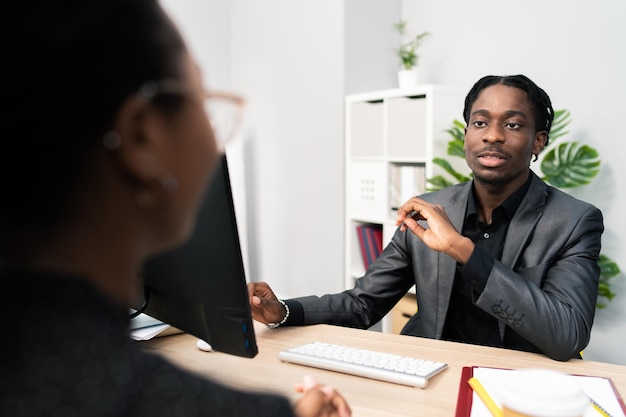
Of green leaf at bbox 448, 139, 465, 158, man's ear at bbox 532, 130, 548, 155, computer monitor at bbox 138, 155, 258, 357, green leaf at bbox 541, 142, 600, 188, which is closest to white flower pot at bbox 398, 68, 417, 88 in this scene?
green leaf at bbox 448, 139, 465, 158

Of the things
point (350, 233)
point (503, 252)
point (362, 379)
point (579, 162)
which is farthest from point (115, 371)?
point (350, 233)

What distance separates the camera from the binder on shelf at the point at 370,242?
3.18m

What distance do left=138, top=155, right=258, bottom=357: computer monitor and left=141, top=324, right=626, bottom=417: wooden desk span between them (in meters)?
0.09

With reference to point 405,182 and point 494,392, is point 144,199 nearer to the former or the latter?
point 494,392

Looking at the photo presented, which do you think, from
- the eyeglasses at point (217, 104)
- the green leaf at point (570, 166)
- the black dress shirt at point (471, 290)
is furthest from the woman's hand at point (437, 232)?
the green leaf at point (570, 166)

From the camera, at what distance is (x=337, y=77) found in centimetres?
329

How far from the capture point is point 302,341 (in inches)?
50.7

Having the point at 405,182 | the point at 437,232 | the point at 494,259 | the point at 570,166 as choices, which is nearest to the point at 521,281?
the point at 494,259

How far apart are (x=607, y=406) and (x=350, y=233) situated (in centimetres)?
237

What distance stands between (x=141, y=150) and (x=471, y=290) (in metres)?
1.36

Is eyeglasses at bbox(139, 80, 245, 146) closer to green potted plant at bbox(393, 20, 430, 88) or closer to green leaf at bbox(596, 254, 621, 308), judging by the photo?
green leaf at bbox(596, 254, 621, 308)

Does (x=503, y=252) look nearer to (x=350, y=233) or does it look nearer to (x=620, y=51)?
(x=620, y=51)

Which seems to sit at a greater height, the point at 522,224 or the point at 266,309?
the point at 522,224

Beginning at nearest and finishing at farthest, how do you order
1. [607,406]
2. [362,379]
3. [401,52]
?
[607,406] < [362,379] < [401,52]
